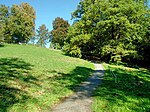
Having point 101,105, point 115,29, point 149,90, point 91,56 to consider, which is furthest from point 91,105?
point 91,56

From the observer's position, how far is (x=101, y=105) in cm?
1024

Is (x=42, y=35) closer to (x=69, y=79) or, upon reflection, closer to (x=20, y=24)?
(x=20, y=24)

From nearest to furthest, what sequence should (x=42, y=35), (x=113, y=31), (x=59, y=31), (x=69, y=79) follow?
(x=69, y=79)
(x=113, y=31)
(x=59, y=31)
(x=42, y=35)

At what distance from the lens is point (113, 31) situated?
4159cm

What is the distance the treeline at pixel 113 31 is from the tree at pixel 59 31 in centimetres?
3860

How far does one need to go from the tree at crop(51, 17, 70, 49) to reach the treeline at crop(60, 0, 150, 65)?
38.6 m

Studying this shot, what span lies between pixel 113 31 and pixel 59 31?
1858 inches

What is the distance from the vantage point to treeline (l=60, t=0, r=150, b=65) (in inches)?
1516

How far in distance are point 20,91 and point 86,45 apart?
34.3 m

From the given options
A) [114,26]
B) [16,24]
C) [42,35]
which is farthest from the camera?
[42,35]

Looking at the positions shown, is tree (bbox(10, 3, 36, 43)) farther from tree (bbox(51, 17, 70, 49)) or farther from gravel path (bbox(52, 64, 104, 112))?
gravel path (bbox(52, 64, 104, 112))

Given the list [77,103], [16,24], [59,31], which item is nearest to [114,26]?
[77,103]

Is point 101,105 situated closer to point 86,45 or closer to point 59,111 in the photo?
point 59,111

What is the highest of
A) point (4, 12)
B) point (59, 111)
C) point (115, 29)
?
point (4, 12)
